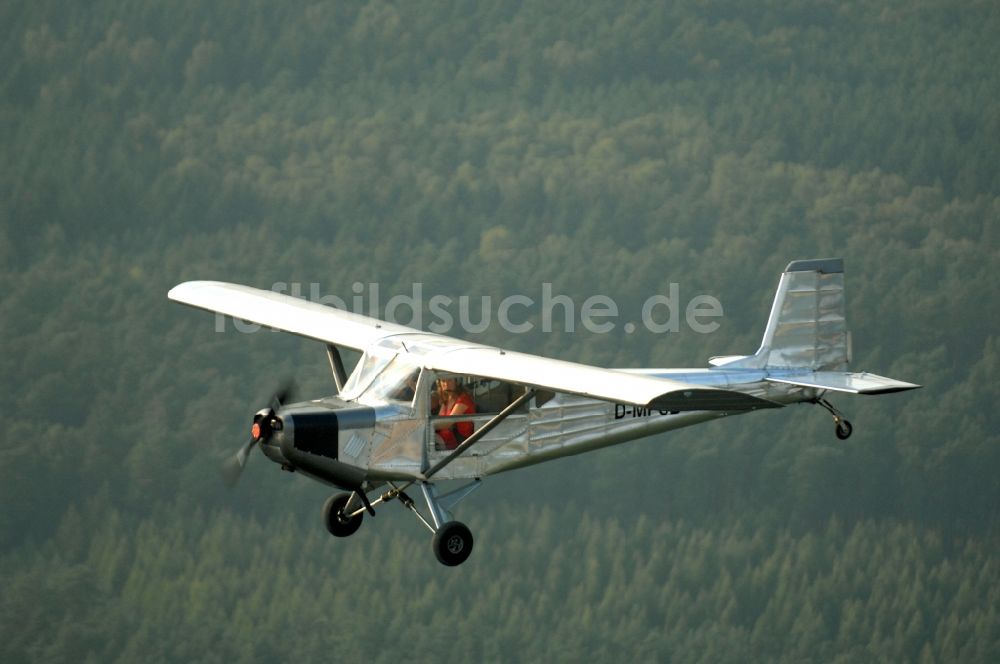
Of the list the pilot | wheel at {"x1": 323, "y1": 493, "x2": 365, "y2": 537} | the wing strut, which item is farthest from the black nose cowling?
the wing strut

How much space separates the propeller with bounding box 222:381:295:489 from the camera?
22750 mm

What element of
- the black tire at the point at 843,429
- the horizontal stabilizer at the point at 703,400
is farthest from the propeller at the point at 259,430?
the black tire at the point at 843,429

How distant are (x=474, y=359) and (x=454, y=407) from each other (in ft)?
3.09

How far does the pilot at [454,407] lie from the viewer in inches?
947

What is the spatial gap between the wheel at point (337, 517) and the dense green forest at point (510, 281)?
5913cm

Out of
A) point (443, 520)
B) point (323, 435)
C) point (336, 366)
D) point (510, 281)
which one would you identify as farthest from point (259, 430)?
point (510, 281)

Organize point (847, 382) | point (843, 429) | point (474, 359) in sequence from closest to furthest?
point (474, 359) < point (847, 382) < point (843, 429)

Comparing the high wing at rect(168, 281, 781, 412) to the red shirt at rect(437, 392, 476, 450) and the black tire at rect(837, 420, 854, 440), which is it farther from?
the black tire at rect(837, 420, 854, 440)

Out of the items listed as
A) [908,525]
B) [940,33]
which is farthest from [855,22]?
[908,525]

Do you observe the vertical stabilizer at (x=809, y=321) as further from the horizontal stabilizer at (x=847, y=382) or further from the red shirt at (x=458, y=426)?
the red shirt at (x=458, y=426)

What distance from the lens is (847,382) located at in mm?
27812

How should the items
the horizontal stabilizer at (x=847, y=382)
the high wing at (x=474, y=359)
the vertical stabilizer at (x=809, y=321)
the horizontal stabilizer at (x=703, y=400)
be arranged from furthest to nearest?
1. the vertical stabilizer at (x=809, y=321)
2. the horizontal stabilizer at (x=847, y=382)
3. the high wing at (x=474, y=359)
4. the horizontal stabilizer at (x=703, y=400)

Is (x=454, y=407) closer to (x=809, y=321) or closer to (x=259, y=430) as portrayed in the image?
(x=259, y=430)

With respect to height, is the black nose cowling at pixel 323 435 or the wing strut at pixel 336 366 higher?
the wing strut at pixel 336 366
